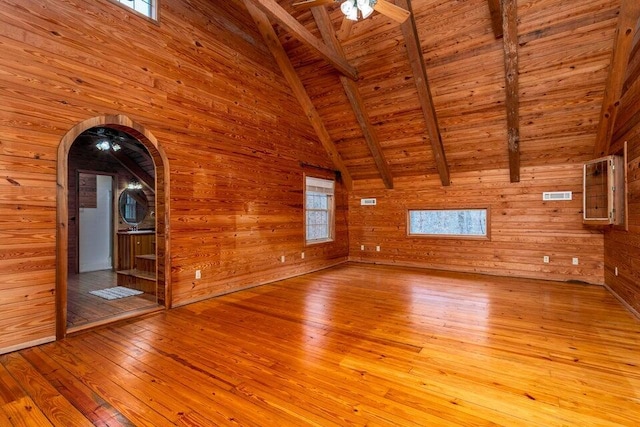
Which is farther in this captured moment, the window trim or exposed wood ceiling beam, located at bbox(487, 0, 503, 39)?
the window trim

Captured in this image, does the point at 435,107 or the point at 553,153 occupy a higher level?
the point at 435,107

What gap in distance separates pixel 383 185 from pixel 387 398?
5.62m

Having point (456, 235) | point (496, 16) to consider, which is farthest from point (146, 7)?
point (456, 235)

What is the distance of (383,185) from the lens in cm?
720

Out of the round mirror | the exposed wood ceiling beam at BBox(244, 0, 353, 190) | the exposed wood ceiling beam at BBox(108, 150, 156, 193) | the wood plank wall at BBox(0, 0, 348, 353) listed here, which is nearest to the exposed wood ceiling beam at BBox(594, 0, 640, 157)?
the exposed wood ceiling beam at BBox(244, 0, 353, 190)

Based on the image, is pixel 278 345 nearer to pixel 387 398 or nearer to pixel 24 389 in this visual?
pixel 387 398

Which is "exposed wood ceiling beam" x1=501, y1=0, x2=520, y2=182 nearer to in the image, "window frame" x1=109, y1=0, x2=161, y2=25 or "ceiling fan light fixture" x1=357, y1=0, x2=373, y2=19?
"ceiling fan light fixture" x1=357, y1=0, x2=373, y2=19

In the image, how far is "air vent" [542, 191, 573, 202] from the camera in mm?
5418

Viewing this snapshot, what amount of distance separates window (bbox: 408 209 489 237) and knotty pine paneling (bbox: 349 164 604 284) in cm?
15

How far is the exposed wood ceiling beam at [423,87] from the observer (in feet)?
13.6

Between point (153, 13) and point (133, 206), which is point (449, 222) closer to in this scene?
point (153, 13)

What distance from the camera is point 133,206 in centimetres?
705

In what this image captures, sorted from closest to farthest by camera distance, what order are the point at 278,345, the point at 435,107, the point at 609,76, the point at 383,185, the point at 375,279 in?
the point at 278,345 < the point at 609,76 < the point at 435,107 < the point at 375,279 < the point at 383,185

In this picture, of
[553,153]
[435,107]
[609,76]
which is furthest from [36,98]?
[553,153]
